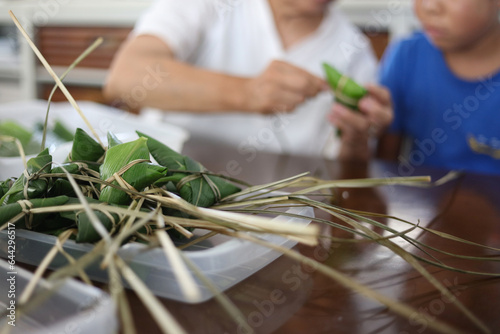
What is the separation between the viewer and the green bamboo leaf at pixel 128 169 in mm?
347

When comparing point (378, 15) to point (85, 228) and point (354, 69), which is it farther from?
point (85, 228)

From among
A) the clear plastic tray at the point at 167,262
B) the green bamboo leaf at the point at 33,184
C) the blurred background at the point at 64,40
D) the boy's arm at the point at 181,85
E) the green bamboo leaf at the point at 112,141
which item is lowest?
the blurred background at the point at 64,40

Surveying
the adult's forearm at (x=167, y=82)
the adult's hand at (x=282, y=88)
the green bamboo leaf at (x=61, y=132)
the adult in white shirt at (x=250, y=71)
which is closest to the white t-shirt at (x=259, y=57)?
the adult in white shirt at (x=250, y=71)

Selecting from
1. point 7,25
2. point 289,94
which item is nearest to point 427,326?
point 289,94

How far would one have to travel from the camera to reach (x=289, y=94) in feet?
3.22

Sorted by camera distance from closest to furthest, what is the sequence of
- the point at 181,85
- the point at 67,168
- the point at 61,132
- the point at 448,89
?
the point at 67,168 → the point at 61,132 → the point at 181,85 → the point at 448,89

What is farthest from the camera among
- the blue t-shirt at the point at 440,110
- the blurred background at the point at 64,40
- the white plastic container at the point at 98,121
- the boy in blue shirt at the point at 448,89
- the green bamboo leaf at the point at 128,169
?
the blurred background at the point at 64,40

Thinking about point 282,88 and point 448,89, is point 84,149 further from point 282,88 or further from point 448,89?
point 448,89

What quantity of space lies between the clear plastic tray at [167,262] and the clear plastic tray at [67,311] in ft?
0.13

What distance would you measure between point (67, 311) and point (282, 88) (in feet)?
2.56

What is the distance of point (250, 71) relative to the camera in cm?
139

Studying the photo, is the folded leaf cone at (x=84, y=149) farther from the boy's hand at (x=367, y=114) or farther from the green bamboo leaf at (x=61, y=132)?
the boy's hand at (x=367, y=114)

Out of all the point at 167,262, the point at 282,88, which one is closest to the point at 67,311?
the point at 167,262

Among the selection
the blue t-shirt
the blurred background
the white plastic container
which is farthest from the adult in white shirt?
the blurred background
